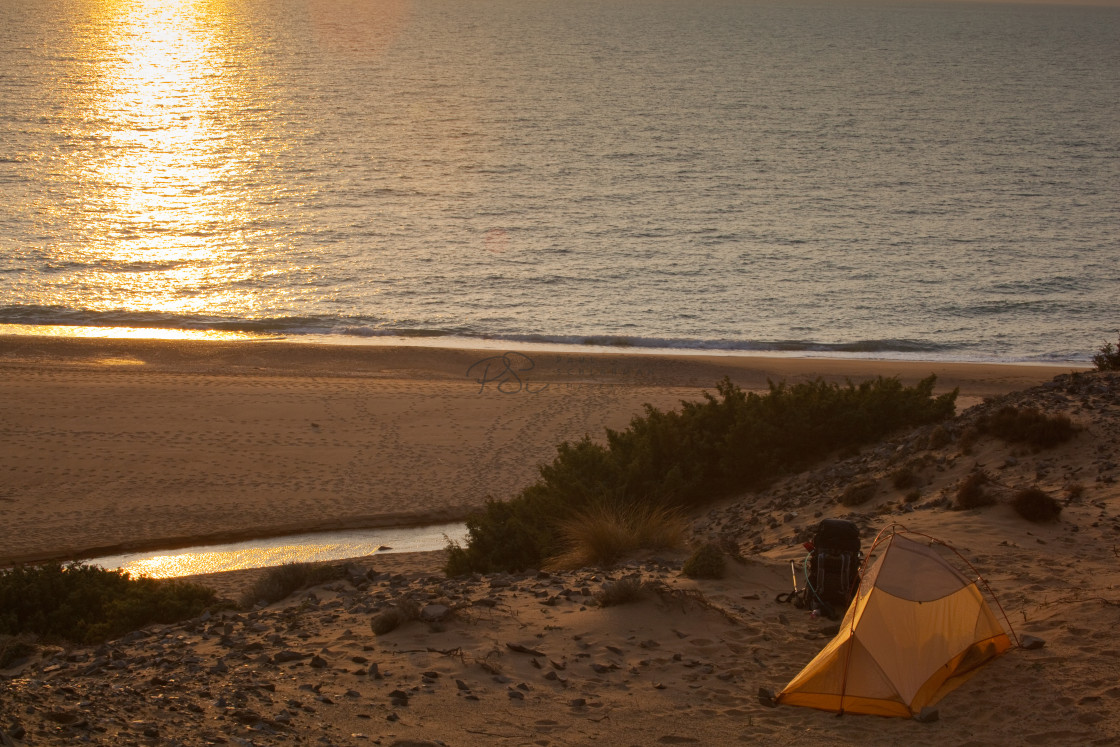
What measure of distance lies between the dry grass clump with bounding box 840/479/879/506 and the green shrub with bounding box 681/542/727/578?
320 centimetres

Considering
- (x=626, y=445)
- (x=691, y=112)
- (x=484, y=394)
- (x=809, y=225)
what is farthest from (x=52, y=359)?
(x=691, y=112)

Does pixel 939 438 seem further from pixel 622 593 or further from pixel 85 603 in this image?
pixel 85 603

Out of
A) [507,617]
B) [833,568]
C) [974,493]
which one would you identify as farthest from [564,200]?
[833,568]

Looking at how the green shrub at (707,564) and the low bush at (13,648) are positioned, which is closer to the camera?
the low bush at (13,648)

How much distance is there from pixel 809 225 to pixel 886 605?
41.0 m

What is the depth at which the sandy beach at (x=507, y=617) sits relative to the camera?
6914mm

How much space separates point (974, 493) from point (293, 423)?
1486cm

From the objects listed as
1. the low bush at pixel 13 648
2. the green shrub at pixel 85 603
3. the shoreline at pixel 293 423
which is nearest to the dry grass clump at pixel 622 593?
the green shrub at pixel 85 603

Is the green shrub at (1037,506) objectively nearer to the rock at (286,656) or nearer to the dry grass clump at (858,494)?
the dry grass clump at (858,494)

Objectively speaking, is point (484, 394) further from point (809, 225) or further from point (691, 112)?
point (691, 112)

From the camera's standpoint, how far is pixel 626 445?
14.7 meters

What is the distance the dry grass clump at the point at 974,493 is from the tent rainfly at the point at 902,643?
→ 325cm

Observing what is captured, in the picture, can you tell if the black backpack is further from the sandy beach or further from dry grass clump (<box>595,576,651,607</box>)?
dry grass clump (<box>595,576,651,607</box>)

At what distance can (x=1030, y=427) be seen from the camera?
12.3m
